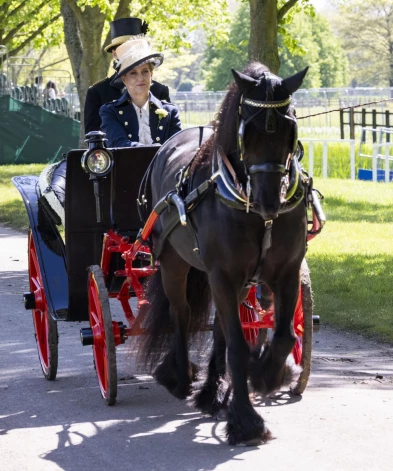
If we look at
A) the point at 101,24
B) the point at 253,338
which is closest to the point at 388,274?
the point at 253,338

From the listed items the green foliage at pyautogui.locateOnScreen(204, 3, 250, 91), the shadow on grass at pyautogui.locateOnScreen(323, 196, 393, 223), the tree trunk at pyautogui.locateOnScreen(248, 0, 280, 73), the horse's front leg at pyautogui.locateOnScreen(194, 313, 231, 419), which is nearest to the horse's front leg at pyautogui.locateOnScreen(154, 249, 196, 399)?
the horse's front leg at pyautogui.locateOnScreen(194, 313, 231, 419)

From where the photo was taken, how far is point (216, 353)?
19.2 feet

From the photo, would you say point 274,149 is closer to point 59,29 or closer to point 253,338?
point 253,338

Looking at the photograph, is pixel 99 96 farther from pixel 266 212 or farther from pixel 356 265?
pixel 356 265

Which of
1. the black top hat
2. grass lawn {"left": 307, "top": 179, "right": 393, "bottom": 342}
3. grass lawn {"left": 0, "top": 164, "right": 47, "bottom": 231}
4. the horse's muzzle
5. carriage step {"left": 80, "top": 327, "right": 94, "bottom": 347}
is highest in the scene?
the black top hat

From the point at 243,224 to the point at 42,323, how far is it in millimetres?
2738

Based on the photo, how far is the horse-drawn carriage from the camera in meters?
4.92

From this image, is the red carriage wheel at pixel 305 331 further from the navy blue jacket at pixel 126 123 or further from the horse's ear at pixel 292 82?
the navy blue jacket at pixel 126 123

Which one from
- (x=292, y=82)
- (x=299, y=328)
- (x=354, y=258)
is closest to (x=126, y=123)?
(x=299, y=328)

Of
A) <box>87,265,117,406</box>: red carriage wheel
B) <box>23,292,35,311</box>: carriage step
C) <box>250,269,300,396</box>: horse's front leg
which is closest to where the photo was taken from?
<box>250,269,300,396</box>: horse's front leg

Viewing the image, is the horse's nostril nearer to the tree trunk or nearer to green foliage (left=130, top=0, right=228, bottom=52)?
the tree trunk

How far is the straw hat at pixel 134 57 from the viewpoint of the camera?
659 centimetres

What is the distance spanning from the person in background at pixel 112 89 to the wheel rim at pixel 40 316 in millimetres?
1003

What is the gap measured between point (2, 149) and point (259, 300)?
23.5 meters
